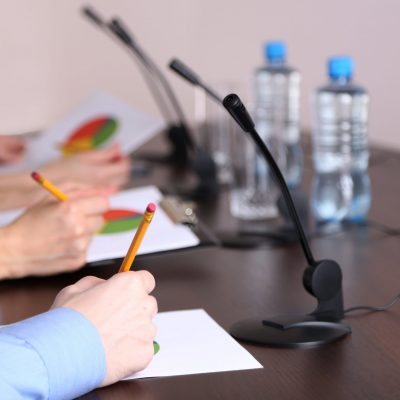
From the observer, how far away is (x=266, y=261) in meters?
1.34

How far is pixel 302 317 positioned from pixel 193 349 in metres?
0.16

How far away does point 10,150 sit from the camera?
88.9 inches

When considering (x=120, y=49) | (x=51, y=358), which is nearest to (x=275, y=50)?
(x=51, y=358)

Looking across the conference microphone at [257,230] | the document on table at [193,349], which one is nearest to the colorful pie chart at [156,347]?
the document on table at [193,349]

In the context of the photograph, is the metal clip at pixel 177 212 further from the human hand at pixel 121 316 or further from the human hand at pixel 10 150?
the human hand at pixel 10 150

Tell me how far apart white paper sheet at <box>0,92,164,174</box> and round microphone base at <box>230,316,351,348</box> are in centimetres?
111

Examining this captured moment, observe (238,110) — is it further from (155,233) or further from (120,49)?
(120,49)

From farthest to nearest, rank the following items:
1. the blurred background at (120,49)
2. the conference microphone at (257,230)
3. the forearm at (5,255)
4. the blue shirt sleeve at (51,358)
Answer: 1. the blurred background at (120,49)
2. the conference microphone at (257,230)
3. the forearm at (5,255)
4. the blue shirt sleeve at (51,358)

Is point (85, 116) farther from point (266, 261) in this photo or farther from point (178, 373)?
point (178, 373)

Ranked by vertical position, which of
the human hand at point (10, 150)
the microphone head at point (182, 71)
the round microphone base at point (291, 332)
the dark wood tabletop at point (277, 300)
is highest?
the microphone head at point (182, 71)

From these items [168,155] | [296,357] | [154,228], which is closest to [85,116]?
[168,155]

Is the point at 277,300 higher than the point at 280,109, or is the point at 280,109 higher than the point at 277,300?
the point at 280,109

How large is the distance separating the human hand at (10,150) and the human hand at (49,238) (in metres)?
0.91

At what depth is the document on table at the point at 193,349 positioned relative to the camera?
0.94 m
